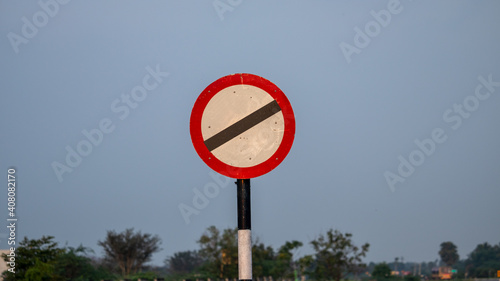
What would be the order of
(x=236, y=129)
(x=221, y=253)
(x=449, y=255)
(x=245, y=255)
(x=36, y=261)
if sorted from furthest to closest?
1. (x=449, y=255)
2. (x=221, y=253)
3. (x=36, y=261)
4. (x=236, y=129)
5. (x=245, y=255)

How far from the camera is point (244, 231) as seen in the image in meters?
3.60

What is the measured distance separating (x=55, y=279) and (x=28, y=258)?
506 mm

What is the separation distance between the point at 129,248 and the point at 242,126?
99.1 feet

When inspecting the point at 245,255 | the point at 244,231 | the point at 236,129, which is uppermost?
the point at 236,129

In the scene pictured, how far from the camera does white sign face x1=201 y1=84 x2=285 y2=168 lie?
3.75 metres

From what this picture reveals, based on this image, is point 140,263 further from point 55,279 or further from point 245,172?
point 245,172

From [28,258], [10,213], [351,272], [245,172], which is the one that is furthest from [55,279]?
[351,272]

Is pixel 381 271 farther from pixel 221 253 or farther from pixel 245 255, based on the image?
pixel 245 255

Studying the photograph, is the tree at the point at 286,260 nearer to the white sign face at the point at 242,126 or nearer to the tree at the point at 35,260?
the tree at the point at 35,260

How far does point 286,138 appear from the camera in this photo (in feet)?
12.5

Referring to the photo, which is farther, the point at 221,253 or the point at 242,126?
the point at 221,253

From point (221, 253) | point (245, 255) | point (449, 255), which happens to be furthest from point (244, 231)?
point (449, 255)

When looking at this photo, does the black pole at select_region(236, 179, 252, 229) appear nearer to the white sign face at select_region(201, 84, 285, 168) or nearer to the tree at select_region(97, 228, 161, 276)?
the white sign face at select_region(201, 84, 285, 168)

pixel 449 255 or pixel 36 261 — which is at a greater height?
pixel 449 255
